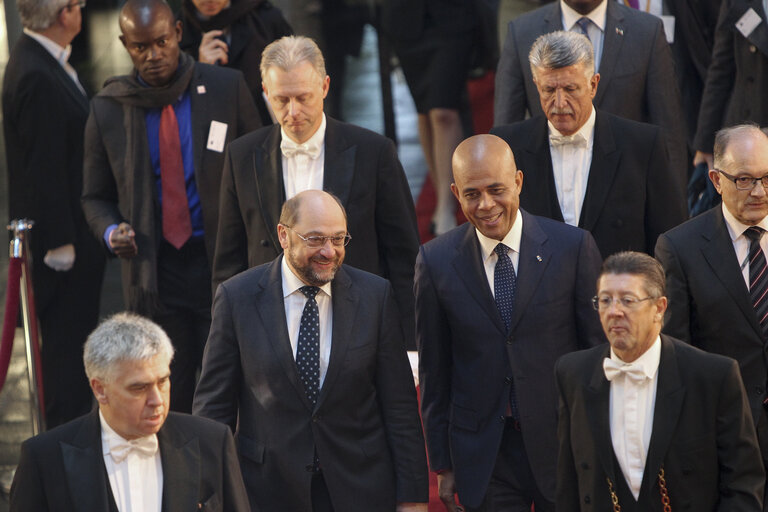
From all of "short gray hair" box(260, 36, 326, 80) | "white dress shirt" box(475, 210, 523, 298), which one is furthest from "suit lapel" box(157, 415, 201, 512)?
"short gray hair" box(260, 36, 326, 80)

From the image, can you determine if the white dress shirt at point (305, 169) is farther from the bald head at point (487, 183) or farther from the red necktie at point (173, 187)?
the bald head at point (487, 183)

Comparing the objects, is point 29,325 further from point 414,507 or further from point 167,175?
point 414,507

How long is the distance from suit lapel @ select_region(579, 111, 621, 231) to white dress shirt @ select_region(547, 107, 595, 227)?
0.03 meters

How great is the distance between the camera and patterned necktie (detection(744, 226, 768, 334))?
5.47 meters

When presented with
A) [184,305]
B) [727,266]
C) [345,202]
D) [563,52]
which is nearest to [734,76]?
[563,52]

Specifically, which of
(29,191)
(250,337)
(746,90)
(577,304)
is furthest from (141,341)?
(746,90)

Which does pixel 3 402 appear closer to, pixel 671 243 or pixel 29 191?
pixel 29 191

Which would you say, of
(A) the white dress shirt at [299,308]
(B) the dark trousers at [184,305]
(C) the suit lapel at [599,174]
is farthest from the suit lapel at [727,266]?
(B) the dark trousers at [184,305]

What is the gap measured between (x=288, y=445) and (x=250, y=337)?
1.37ft

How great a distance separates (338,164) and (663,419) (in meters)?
2.03

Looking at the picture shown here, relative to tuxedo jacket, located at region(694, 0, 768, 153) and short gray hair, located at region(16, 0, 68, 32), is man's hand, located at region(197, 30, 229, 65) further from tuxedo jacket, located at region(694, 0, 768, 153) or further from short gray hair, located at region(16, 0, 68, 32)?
tuxedo jacket, located at region(694, 0, 768, 153)

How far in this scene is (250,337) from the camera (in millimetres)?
5410

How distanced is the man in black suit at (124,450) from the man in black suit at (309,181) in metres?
1.56

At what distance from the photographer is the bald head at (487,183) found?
212 inches
